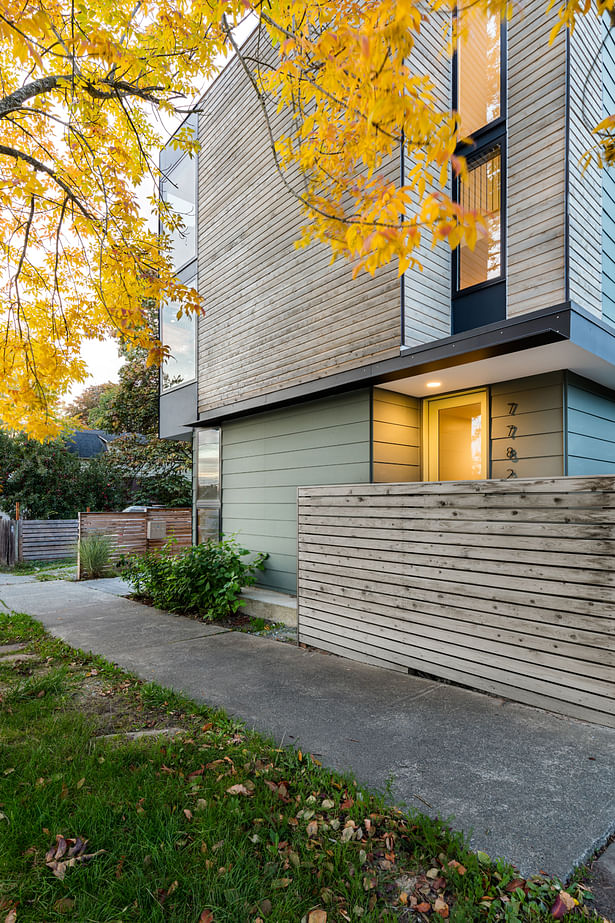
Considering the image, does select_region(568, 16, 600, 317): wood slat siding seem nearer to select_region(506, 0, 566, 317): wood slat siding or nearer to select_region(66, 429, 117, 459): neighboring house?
select_region(506, 0, 566, 317): wood slat siding

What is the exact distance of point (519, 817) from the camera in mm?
2148

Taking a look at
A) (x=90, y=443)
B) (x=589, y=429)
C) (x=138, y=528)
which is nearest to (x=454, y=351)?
(x=589, y=429)

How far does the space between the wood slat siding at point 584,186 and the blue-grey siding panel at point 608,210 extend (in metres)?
0.16

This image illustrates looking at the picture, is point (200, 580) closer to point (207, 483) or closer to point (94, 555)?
point (207, 483)

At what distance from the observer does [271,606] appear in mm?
6125

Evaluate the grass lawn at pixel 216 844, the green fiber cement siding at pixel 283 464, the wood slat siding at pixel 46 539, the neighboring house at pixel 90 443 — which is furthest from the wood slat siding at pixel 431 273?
the neighboring house at pixel 90 443

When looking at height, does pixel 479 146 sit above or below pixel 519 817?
above

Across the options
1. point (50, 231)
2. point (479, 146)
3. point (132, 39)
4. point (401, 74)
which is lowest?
point (401, 74)

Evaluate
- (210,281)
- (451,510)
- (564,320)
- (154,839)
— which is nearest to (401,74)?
(564,320)

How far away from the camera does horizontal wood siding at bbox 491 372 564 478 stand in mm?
5082

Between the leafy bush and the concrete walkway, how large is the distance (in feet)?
3.82

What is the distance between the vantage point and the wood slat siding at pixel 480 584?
9.85 feet

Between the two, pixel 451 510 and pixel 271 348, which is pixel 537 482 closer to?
pixel 451 510

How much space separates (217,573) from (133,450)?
1088cm
